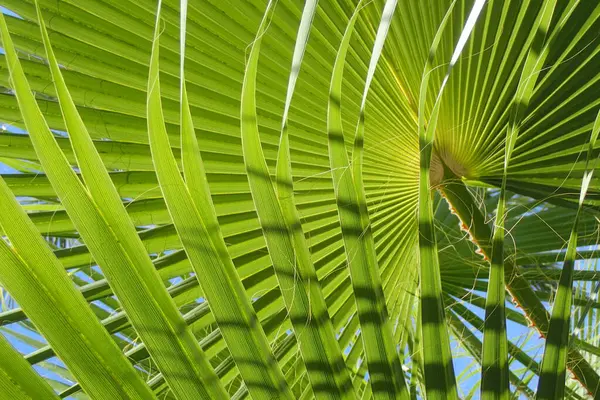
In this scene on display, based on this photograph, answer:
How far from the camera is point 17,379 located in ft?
1.75

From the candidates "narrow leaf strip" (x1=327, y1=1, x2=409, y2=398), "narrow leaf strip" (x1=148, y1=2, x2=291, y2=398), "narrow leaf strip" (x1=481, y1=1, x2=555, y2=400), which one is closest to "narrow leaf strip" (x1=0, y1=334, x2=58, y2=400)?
"narrow leaf strip" (x1=148, y1=2, x2=291, y2=398)

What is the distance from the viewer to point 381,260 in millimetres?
1396

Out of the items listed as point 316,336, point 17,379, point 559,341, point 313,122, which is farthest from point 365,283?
point 313,122

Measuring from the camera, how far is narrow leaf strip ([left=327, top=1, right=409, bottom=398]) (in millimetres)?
638

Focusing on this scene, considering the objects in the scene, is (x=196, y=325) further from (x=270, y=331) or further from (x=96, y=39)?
(x=96, y=39)

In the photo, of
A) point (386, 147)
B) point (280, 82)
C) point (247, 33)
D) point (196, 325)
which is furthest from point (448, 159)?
point (196, 325)

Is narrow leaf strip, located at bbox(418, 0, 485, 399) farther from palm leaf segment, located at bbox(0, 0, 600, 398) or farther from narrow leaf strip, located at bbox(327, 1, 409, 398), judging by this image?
palm leaf segment, located at bbox(0, 0, 600, 398)

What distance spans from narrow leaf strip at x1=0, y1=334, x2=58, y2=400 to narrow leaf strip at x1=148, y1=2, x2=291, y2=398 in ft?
0.52

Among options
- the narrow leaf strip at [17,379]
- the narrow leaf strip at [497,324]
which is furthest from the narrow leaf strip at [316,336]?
the narrow leaf strip at [17,379]

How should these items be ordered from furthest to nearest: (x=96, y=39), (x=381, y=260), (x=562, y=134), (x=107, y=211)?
(x=381, y=260) < (x=562, y=134) < (x=96, y=39) < (x=107, y=211)

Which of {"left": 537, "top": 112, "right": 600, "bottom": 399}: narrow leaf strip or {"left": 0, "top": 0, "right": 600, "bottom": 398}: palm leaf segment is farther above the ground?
{"left": 0, "top": 0, "right": 600, "bottom": 398}: palm leaf segment

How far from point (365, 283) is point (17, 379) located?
329mm

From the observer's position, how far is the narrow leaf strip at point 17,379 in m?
0.53

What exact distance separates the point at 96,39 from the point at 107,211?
676 millimetres
